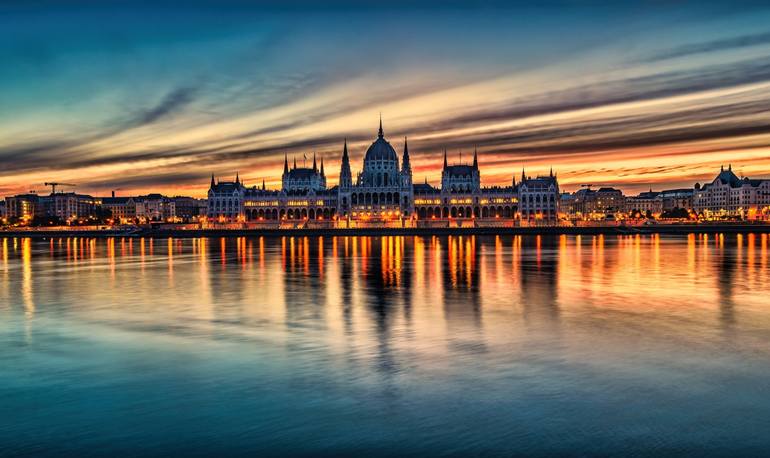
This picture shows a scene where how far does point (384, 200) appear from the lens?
17562 cm

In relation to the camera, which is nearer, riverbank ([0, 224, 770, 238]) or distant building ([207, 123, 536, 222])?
riverbank ([0, 224, 770, 238])

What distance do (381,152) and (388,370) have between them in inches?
6634

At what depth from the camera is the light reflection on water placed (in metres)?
10.0

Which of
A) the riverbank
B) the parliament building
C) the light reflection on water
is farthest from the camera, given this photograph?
the parliament building

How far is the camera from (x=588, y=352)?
629 inches

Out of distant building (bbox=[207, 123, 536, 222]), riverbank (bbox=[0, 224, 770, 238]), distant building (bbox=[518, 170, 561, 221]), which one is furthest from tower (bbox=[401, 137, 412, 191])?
riverbank (bbox=[0, 224, 770, 238])

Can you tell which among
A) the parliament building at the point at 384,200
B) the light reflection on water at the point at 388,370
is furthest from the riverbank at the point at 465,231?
the light reflection on water at the point at 388,370

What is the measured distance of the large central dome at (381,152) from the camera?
180250 millimetres

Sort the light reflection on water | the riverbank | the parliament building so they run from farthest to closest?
the parliament building, the riverbank, the light reflection on water

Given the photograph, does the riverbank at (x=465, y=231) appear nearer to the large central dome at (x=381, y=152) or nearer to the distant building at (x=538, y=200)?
the distant building at (x=538, y=200)

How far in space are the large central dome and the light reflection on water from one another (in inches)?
5941

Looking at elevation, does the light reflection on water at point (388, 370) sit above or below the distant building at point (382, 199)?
below

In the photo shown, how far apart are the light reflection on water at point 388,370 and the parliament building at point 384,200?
145 meters

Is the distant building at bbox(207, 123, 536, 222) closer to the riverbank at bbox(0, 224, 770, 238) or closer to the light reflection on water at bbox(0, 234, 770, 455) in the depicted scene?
the riverbank at bbox(0, 224, 770, 238)
